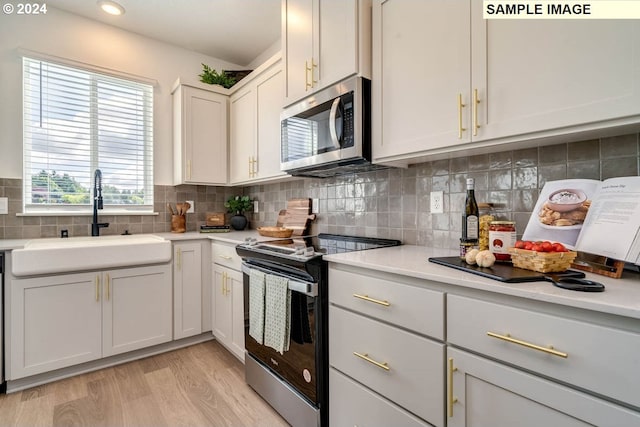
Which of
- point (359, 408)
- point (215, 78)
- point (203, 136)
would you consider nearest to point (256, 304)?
point (359, 408)

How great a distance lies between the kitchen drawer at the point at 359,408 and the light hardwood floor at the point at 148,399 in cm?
43

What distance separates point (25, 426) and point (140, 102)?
2.50m

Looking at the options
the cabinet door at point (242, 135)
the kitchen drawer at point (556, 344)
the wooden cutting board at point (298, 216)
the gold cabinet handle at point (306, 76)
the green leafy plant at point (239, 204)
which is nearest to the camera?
the kitchen drawer at point (556, 344)

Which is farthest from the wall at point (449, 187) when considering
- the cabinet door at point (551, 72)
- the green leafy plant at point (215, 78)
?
the green leafy plant at point (215, 78)

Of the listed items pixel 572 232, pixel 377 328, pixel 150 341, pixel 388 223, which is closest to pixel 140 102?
pixel 150 341

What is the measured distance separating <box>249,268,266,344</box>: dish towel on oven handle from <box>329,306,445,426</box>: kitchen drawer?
1.55ft

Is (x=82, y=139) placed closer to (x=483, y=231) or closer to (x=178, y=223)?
(x=178, y=223)

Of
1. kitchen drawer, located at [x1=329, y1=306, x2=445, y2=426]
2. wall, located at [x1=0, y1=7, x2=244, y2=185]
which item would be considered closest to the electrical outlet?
kitchen drawer, located at [x1=329, y1=306, x2=445, y2=426]

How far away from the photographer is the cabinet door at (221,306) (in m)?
2.33

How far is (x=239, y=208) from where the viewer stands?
3.11 meters

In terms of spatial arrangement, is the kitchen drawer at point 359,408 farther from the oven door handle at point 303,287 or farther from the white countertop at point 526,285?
the white countertop at point 526,285

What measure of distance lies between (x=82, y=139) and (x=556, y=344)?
3310 millimetres

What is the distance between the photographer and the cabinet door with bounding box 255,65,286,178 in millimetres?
2346

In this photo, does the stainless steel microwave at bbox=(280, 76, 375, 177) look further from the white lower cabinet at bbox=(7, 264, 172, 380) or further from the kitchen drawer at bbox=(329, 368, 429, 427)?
the white lower cabinet at bbox=(7, 264, 172, 380)
